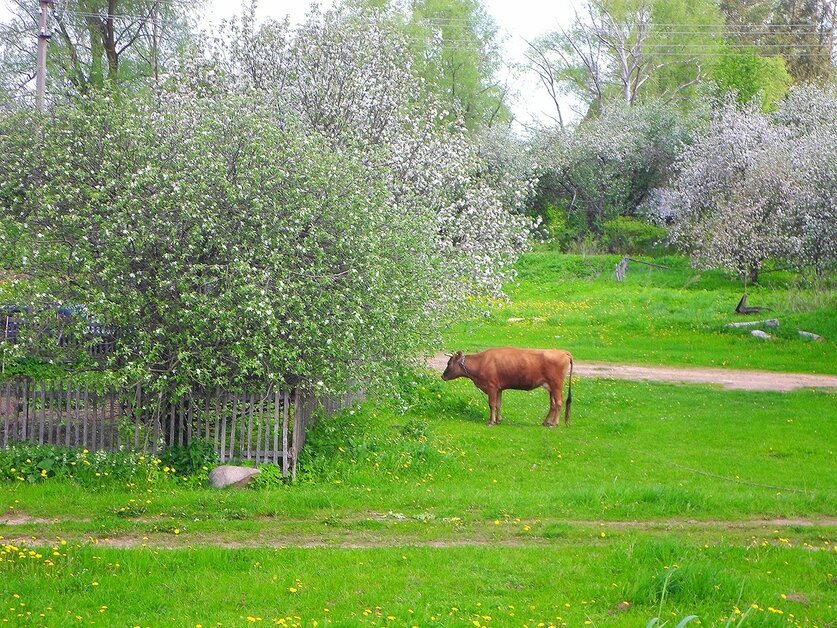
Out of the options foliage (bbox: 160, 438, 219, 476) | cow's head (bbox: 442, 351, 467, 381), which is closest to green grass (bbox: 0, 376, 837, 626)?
foliage (bbox: 160, 438, 219, 476)

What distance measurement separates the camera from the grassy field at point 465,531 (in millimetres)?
9492

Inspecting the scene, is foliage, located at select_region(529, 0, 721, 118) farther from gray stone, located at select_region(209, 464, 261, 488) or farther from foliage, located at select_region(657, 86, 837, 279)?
gray stone, located at select_region(209, 464, 261, 488)

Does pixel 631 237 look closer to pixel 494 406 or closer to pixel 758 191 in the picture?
pixel 758 191

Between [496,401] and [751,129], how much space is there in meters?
32.2

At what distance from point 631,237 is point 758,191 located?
12432 millimetres

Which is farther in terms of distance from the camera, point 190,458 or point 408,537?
point 190,458

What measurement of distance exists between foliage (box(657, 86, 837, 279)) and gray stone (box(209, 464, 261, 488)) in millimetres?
29503

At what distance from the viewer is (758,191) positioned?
4241 centimetres

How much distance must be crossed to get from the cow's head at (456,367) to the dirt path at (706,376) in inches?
148

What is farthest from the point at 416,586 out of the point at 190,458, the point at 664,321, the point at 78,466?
A: the point at 664,321

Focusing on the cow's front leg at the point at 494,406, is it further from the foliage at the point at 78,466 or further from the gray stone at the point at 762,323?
the gray stone at the point at 762,323

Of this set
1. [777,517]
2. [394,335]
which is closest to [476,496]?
[394,335]

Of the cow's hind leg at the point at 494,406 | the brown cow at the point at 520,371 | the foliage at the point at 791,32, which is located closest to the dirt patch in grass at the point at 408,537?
the cow's hind leg at the point at 494,406

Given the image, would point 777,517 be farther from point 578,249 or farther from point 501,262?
point 578,249
